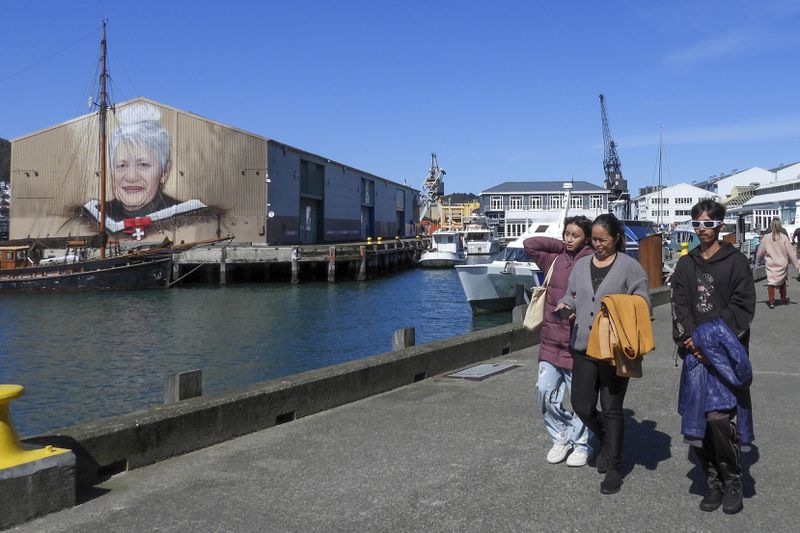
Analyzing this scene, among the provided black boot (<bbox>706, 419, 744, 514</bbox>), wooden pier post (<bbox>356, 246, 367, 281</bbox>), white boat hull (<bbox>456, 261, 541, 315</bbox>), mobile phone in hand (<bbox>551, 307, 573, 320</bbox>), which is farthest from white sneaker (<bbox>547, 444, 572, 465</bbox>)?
wooden pier post (<bbox>356, 246, 367, 281</bbox>)

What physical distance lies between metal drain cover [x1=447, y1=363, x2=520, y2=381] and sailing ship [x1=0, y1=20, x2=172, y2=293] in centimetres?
3778

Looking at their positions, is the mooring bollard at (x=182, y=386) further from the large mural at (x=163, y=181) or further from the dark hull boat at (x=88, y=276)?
the large mural at (x=163, y=181)

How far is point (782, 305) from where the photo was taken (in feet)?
53.9

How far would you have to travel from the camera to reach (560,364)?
5.26m

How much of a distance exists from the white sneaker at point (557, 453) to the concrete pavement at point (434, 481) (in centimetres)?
8

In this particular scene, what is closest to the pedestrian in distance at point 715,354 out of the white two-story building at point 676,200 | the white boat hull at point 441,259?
the white boat hull at point 441,259

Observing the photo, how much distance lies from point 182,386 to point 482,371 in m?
4.24

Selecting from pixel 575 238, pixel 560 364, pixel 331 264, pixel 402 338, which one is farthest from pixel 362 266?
pixel 560 364

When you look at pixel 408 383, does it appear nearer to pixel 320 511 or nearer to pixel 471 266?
pixel 320 511

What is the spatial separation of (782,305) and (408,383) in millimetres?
11328

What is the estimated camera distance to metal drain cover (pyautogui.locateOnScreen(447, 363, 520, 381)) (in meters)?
9.17

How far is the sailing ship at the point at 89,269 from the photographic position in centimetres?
4184

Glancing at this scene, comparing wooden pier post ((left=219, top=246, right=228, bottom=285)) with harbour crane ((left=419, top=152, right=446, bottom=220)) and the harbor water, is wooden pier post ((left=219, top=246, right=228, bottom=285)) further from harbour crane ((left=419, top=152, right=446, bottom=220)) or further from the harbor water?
harbour crane ((left=419, top=152, right=446, bottom=220))

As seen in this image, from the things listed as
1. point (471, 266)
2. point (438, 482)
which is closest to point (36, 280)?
point (471, 266)
